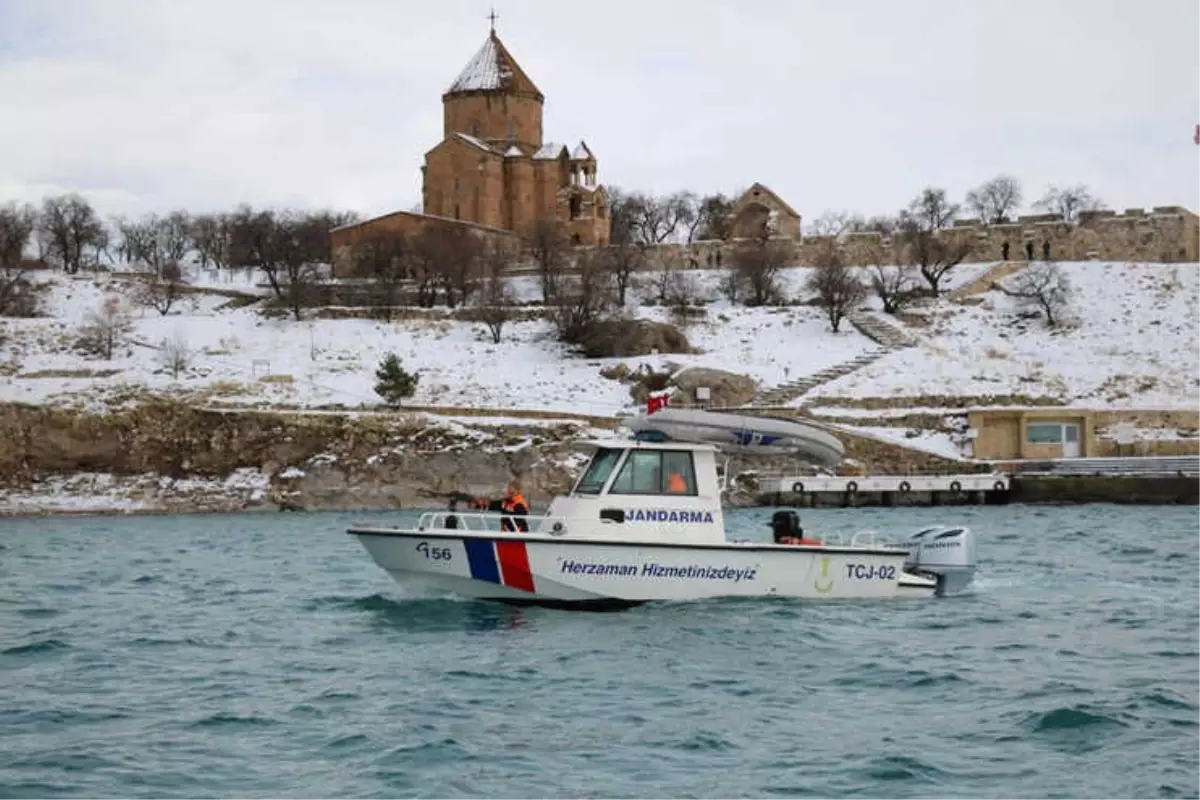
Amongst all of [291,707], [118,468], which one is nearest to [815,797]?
[291,707]

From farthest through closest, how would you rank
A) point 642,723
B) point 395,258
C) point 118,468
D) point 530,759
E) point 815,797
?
point 395,258, point 118,468, point 642,723, point 530,759, point 815,797

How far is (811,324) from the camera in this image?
268 feet

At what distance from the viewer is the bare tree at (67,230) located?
325 feet

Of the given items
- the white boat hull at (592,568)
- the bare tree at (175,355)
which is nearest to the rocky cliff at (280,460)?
the bare tree at (175,355)

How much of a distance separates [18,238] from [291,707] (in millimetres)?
80407

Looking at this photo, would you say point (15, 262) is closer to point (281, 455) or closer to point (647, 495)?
point (281, 455)

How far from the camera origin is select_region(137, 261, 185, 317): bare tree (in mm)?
84250

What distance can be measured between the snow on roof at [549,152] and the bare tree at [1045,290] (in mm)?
24771

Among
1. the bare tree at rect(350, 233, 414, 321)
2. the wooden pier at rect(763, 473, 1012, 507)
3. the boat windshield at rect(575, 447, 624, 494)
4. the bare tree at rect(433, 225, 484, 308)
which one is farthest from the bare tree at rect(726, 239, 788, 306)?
the boat windshield at rect(575, 447, 624, 494)

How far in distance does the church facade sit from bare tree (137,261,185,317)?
14142mm

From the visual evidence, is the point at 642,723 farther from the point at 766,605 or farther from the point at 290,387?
the point at 290,387

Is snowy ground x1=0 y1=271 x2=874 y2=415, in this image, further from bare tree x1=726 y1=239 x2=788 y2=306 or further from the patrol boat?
the patrol boat

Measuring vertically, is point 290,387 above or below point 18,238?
below

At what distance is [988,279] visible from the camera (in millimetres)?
88250
